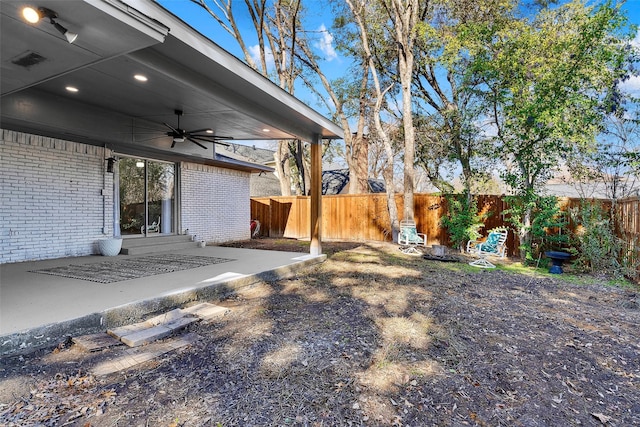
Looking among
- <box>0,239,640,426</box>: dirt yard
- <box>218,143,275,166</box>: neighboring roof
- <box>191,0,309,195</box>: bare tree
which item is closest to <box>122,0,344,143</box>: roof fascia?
<box>0,239,640,426</box>: dirt yard

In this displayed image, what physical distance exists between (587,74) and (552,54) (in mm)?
1108

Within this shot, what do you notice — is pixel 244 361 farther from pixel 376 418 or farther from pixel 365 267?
pixel 365 267

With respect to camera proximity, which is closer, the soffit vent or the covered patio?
the covered patio

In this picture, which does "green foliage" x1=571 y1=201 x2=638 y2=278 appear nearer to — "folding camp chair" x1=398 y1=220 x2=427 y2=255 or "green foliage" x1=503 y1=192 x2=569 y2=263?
"green foliage" x1=503 y1=192 x2=569 y2=263

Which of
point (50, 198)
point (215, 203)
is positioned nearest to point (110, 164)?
point (50, 198)

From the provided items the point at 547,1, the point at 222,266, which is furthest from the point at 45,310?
the point at 547,1

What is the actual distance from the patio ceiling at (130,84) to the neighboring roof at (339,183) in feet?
30.9

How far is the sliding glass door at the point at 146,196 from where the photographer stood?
7.35 m

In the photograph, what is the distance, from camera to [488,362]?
2.66 metres

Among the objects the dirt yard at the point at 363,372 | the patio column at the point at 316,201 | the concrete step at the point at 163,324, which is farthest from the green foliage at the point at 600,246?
the concrete step at the point at 163,324

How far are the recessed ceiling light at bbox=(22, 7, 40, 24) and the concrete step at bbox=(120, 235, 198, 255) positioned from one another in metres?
5.27

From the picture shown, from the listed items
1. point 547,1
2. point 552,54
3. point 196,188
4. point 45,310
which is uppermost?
point 547,1

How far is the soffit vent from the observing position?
10.0 ft

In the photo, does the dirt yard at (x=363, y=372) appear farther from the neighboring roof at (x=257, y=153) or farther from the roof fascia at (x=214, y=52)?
the neighboring roof at (x=257, y=153)
